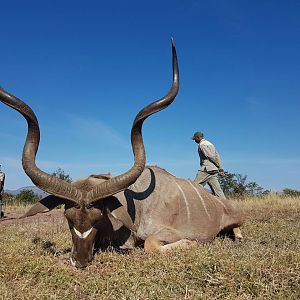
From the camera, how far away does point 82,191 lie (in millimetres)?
4527

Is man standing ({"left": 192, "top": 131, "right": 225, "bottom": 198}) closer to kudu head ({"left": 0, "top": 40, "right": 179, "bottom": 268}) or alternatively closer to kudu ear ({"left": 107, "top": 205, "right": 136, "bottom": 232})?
kudu head ({"left": 0, "top": 40, "right": 179, "bottom": 268})

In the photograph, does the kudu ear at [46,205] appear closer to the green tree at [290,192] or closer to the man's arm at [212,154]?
the man's arm at [212,154]

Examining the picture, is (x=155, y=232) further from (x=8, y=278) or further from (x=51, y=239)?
(x=8, y=278)

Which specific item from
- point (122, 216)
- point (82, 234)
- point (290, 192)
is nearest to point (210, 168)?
point (122, 216)

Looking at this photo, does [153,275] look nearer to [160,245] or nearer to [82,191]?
[160,245]

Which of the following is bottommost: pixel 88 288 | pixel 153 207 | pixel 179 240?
pixel 88 288

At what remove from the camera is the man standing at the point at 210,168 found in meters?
8.30

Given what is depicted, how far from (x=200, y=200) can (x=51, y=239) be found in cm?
220

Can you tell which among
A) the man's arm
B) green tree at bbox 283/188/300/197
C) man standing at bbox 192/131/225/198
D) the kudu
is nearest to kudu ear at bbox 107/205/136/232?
the kudu

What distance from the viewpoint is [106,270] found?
3877 mm

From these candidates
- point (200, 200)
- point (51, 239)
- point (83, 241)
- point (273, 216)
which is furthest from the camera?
point (273, 216)

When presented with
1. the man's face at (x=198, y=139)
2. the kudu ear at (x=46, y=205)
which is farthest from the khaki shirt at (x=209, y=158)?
the kudu ear at (x=46, y=205)

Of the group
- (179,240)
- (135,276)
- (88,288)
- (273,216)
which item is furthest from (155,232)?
(273,216)

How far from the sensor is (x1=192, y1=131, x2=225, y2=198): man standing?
830 centimetres
